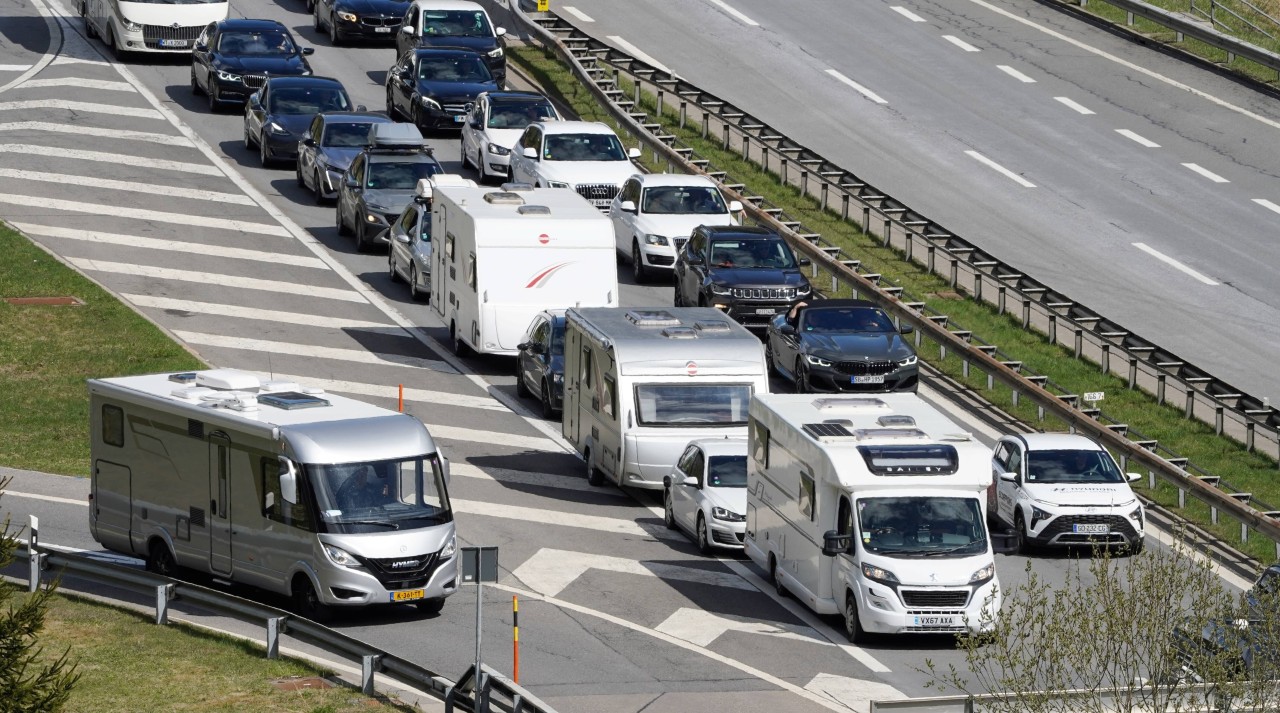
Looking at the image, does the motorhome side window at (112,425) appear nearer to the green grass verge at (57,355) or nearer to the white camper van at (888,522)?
the green grass verge at (57,355)

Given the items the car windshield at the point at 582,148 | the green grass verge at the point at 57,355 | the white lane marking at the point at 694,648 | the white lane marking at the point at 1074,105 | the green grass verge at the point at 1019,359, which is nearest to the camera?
the white lane marking at the point at 694,648

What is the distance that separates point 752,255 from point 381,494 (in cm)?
1573

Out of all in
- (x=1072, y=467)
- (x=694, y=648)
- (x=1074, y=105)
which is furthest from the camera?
(x=1074, y=105)

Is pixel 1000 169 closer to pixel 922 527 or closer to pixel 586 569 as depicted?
pixel 586 569

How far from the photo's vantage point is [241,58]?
50969 millimetres

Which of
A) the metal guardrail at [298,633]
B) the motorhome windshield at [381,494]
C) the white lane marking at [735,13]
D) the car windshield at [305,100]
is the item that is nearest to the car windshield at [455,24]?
the car windshield at [305,100]

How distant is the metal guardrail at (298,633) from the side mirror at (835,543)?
5190 mm

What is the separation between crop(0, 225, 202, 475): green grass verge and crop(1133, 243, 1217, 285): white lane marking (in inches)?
758

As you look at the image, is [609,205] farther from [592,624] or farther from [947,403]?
[592,624]

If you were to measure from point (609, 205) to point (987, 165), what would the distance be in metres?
9.54

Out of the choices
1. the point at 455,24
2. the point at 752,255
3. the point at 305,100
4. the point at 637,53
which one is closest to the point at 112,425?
the point at 752,255

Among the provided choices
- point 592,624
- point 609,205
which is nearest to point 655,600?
point 592,624

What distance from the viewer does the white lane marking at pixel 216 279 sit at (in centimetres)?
4034

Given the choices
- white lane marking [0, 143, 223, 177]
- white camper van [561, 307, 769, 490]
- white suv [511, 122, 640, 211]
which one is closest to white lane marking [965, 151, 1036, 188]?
white suv [511, 122, 640, 211]
